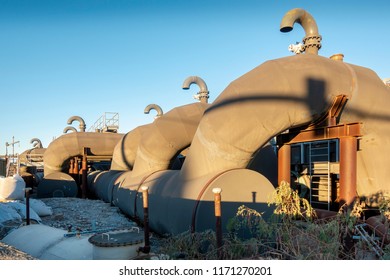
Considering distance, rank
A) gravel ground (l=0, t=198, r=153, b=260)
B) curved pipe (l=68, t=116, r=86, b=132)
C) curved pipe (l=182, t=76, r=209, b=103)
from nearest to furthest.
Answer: gravel ground (l=0, t=198, r=153, b=260)
curved pipe (l=182, t=76, r=209, b=103)
curved pipe (l=68, t=116, r=86, b=132)

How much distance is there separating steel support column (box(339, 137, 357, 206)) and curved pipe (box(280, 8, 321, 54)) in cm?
198

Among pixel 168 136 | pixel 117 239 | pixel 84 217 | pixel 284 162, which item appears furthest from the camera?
pixel 84 217

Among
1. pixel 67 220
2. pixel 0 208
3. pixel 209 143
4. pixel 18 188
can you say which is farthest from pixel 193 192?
pixel 18 188

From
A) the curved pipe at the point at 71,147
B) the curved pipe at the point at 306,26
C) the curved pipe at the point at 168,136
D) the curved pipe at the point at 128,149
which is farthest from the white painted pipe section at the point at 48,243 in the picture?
the curved pipe at the point at 71,147

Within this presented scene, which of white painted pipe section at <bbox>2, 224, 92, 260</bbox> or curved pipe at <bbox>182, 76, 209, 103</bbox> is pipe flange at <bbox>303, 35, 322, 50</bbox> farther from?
curved pipe at <bbox>182, 76, 209, 103</bbox>

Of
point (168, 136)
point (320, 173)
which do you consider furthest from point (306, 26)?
point (168, 136)

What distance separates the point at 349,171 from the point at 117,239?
3.91m

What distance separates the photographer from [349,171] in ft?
17.0

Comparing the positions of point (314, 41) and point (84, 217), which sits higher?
point (314, 41)

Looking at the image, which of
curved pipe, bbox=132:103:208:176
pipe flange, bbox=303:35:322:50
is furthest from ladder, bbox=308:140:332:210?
curved pipe, bbox=132:103:208:176

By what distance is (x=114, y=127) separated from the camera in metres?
23.0

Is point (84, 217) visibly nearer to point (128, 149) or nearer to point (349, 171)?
point (128, 149)

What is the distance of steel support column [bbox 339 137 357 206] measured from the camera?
5.14 metres

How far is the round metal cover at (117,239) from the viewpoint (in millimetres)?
4082
